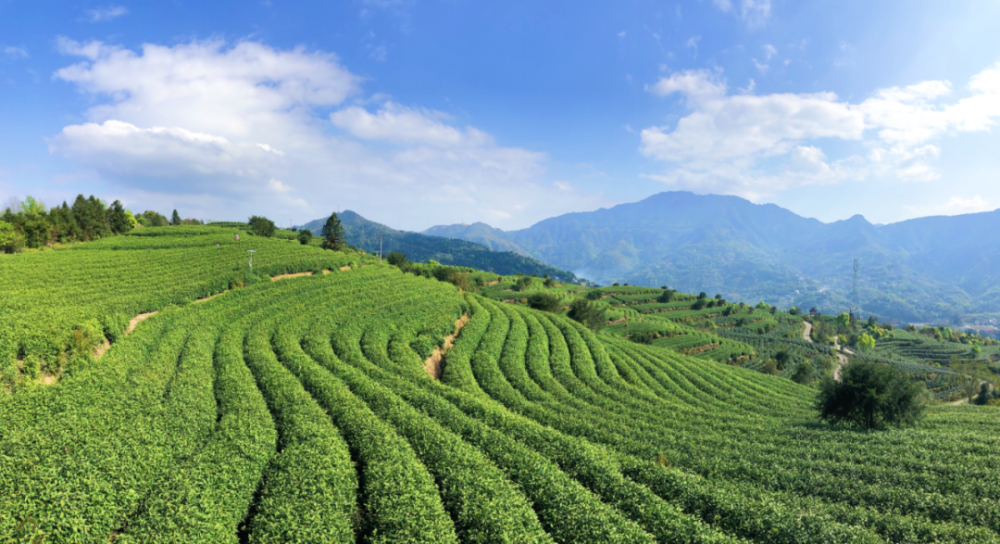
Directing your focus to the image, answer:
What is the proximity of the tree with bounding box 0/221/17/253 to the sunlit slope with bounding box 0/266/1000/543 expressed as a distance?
64.5 metres

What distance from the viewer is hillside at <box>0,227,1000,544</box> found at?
12.0 meters

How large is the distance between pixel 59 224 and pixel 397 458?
110104 millimetres

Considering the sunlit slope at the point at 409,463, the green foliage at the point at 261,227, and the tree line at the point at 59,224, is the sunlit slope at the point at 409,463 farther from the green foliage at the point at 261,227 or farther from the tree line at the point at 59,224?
the green foliage at the point at 261,227

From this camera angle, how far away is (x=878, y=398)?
3025 centimetres

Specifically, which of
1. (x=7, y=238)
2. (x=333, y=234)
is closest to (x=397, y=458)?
(x=7, y=238)

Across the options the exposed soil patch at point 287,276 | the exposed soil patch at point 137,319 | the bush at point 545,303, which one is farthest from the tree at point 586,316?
the exposed soil patch at point 137,319

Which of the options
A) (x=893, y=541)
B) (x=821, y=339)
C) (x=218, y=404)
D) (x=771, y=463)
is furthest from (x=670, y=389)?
(x=821, y=339)

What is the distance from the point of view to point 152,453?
14.6m

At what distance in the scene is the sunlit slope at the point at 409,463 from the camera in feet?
39.2

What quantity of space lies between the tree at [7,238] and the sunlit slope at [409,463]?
64454 millimetres

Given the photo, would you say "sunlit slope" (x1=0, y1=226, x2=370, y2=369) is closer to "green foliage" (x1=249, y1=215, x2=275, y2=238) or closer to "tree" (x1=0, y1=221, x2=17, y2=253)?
"tree" (x1=0, y1=221, x2=17, y2=253)

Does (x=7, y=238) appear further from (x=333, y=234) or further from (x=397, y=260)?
(x=397, y=260)

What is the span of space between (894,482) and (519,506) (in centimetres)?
1841

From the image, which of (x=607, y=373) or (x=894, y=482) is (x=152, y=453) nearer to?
(x=894, y=482)
